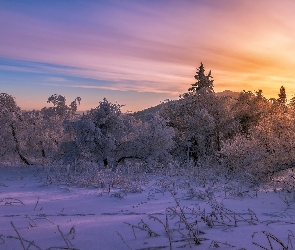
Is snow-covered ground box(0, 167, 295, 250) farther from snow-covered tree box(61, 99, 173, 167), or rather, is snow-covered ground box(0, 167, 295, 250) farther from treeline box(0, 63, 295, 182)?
snow-covered tree box(61, 99, 173, 167)

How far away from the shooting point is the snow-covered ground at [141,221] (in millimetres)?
3523

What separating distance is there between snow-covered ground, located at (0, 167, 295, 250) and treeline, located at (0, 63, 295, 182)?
12.4ft

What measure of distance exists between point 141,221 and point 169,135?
451 inches

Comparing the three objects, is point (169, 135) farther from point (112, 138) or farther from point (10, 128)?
A: point (10, 128)

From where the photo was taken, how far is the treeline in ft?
39.4

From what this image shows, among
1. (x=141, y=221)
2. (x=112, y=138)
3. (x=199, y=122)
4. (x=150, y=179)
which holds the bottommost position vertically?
(x=150, y=179)

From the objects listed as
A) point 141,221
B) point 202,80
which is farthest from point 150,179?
point 202,80

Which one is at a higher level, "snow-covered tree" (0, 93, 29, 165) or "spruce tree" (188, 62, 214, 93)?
"spruce tree" (188, 62, 214, 93)

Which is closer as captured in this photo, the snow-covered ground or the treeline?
the snow-covered ground

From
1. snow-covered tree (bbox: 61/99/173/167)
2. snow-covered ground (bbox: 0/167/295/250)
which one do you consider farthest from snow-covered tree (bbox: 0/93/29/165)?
snow-covered ground (bbox: 0/167/295/250)

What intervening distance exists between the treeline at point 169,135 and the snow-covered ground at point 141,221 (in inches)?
149

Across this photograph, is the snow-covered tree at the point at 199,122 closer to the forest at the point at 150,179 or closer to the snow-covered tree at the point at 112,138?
the forest at the point at 150,179

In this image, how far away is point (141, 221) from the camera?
440 centimetres

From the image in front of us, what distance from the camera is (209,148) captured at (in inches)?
778
